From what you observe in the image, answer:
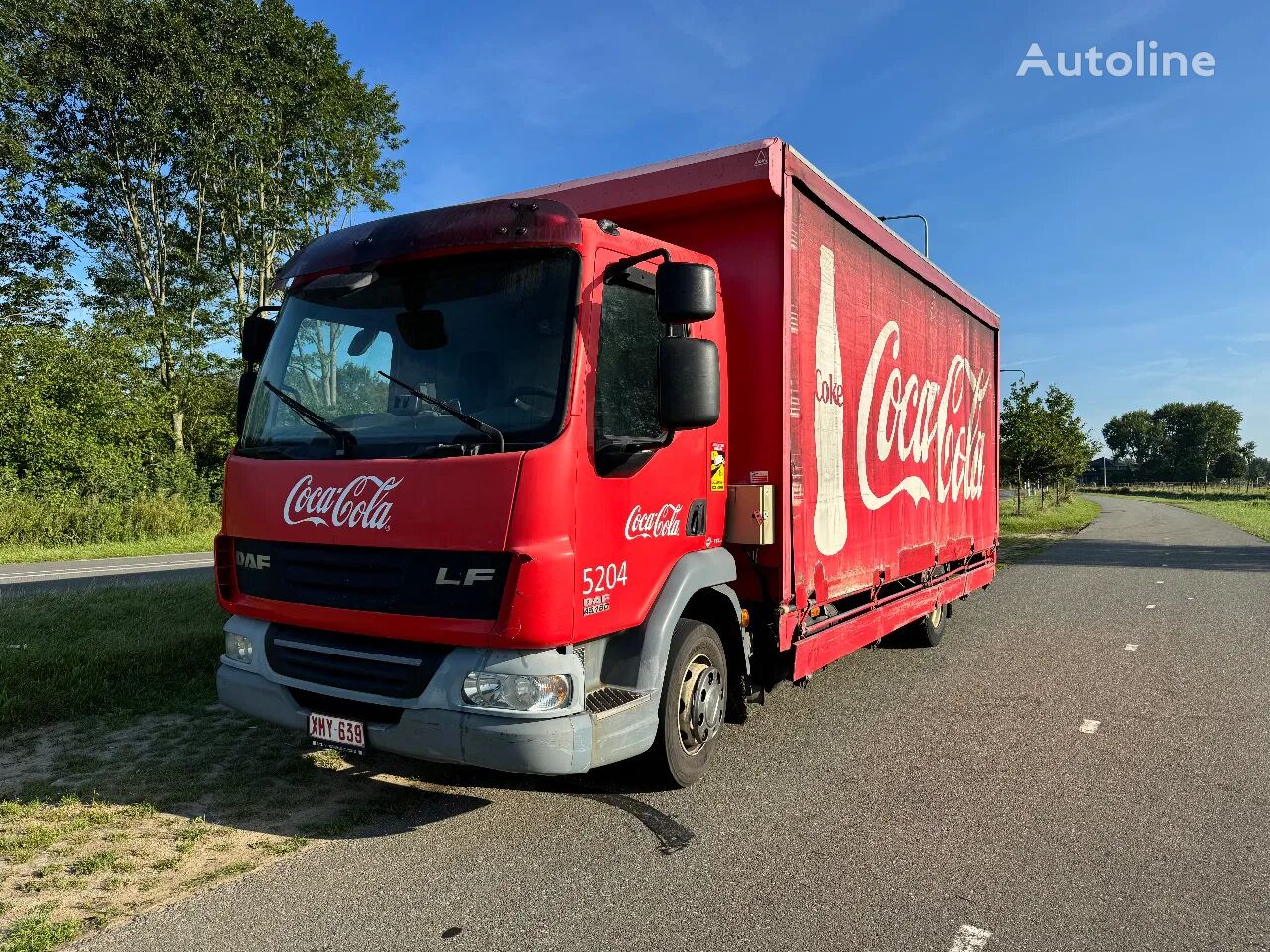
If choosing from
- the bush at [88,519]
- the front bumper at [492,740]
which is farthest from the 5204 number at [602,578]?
the bush at [88,519]

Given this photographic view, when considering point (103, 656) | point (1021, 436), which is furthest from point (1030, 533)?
point (103, 656)

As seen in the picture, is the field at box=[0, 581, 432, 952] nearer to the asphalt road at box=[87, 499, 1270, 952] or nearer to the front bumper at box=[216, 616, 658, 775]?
the asphalt road at box=[87, 499, 1270, 952]

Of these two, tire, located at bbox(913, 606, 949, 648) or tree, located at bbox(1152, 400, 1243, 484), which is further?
tree, located at bbox(1152, 400, 1243, 484)

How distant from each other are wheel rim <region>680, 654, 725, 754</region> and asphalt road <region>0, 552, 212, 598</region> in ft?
30.4

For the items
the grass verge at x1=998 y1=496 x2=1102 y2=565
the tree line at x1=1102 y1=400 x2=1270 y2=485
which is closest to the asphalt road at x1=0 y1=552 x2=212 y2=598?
the grass verge at x1=998 y1=496 x2=1102 y2=565

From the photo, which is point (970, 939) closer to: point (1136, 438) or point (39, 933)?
point (39, 933)

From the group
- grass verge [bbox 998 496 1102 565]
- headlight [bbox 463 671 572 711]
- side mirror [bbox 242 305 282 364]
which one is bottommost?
grass verge [bbox 998 496 1102 565]

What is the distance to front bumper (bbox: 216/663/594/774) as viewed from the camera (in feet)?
10.4

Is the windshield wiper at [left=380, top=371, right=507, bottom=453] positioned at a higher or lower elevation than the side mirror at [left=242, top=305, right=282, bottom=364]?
lower

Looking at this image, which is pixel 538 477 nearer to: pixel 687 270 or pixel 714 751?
pixel 687 270

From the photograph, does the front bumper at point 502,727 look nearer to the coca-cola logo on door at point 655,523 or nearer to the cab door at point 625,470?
the cab door at point 625,470

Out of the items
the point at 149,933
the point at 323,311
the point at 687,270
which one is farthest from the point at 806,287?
the point at 149,933

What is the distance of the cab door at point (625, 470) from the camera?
11.2 ft

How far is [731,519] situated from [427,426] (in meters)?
1.79
